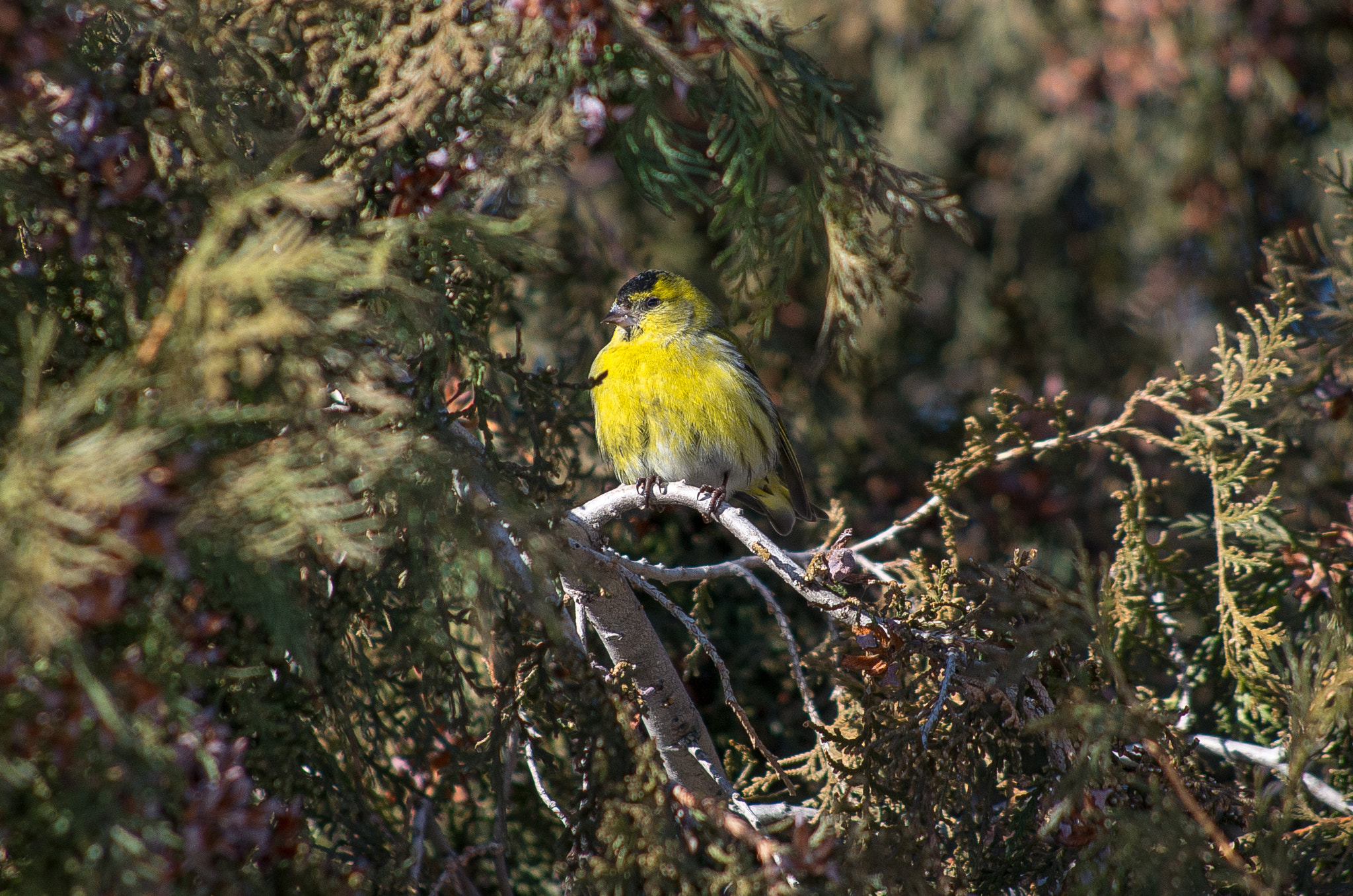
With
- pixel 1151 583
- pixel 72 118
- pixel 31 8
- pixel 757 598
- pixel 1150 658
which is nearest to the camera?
pixel 31 8

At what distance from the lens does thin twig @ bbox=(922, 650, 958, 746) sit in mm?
1867

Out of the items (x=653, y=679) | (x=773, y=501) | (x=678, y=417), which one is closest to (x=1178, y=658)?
(x=653, y=679)

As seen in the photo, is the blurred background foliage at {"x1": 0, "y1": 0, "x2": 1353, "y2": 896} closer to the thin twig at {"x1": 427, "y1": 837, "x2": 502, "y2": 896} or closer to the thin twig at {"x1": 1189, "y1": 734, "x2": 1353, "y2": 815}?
the thin twig at {"x1": 427, "y1": 837, "x2": 502, "y2": 896}

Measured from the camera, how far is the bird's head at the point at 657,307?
3.86 metres

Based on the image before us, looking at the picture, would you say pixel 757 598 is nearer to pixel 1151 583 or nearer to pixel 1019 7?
pixel 1151 583

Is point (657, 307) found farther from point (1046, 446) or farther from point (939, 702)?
point (939, 702)

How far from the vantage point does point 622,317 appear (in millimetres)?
3848

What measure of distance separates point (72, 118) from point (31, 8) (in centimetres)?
17

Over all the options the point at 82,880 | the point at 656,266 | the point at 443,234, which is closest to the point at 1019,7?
the point at 656,266

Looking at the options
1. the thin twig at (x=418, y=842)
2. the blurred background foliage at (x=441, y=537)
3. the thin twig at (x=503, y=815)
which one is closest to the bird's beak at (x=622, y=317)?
the blurred background foliage at (x=441, y=537)

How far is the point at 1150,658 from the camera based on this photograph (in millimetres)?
2893

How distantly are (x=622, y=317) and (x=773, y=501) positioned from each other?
1.08 m

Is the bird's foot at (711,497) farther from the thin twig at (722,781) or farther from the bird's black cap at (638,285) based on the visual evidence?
the bird's black cap at (638,285)

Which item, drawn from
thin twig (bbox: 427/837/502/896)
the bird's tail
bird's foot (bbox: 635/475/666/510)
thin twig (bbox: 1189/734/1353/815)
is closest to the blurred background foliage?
thin twig (bbox: 427/837/502/896)
